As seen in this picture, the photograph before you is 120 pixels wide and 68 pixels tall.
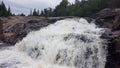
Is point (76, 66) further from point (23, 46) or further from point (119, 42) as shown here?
point (23, 46)

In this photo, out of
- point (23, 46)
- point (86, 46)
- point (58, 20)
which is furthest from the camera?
point (58, 20)

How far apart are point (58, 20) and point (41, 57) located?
12.3 metres

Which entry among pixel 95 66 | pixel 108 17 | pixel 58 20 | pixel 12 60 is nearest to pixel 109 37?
pixel 95 66

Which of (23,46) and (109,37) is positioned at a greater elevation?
(109,37)

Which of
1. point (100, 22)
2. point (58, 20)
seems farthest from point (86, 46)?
point (58, 20)

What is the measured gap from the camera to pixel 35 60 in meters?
19.3

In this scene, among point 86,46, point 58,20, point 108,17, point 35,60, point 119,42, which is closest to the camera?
point 119,42

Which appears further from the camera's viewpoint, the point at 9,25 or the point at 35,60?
the point at 9,25

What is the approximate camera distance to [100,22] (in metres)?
28.6

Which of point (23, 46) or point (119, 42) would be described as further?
point (23, 46)

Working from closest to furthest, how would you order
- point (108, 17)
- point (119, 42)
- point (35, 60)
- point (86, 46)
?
point (119, 42)
point (86, 46)
point (35, 60)
point (108, 17)

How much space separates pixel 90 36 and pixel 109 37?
172cm

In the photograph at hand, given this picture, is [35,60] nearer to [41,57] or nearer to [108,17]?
[41,57]

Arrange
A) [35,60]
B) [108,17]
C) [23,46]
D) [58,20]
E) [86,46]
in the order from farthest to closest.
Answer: [58,20] → [108,17] → [23,46] → [35,60] → [86,46]
